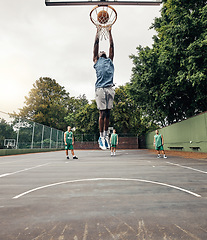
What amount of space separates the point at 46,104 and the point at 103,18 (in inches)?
1302

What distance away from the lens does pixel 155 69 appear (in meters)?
13.2

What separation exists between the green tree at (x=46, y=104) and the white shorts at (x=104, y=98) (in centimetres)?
3184

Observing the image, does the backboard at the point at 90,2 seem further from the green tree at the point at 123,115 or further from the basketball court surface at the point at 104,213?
the green tree at the point at 123,115

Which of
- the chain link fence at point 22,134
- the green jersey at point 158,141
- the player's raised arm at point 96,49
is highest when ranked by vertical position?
the player's raised arm at point 96,49

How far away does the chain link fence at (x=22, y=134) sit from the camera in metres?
13.2

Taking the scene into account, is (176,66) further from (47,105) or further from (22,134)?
(47,105)

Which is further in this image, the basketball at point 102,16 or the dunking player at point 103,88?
the basketball at point 102,16

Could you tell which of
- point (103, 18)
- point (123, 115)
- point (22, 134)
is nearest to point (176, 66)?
point (103, 18)

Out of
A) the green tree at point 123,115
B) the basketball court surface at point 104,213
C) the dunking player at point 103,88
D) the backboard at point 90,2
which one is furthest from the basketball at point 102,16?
the green tree at point 123,115

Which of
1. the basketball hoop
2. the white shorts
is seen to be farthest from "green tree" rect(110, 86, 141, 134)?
the white shorts

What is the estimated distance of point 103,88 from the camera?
34.4 ft

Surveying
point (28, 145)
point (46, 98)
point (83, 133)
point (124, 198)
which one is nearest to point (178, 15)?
point (124, 198)

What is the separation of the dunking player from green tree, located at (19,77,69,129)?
3158 cm

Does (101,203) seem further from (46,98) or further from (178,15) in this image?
(46,98)
